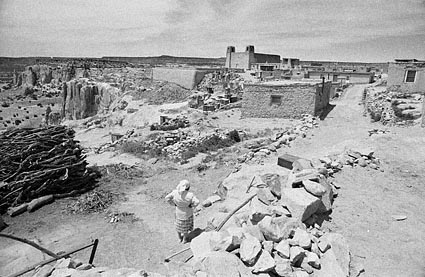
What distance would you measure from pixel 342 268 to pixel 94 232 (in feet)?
16.4

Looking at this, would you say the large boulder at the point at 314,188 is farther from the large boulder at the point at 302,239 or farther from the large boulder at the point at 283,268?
the large boulder at the point at 283,268

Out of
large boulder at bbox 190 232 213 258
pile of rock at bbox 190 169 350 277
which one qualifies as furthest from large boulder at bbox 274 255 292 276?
large boulder at bbox 190 232 213 258

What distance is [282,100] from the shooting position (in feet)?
50.6

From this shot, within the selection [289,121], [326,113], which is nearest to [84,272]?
[289,121]

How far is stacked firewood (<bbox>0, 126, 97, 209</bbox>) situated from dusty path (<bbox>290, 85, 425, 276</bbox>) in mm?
7118

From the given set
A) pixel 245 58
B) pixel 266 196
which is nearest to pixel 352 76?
pixel 245 58

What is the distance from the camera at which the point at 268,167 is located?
8047 mm

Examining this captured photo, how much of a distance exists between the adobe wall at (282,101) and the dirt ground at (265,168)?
549cm

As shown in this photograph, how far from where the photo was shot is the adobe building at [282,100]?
15023 mm

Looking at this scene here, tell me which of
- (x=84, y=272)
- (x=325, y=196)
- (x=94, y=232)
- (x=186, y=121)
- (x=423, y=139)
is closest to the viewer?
(x=84, y=272)

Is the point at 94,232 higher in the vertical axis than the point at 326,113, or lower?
lower

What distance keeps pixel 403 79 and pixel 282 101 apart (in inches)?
389

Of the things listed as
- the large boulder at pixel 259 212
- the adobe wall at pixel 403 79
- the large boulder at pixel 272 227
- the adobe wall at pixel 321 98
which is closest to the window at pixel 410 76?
the adobe wall at pixel 403 79

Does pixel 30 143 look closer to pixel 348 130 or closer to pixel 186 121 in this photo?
pixel 186 121
